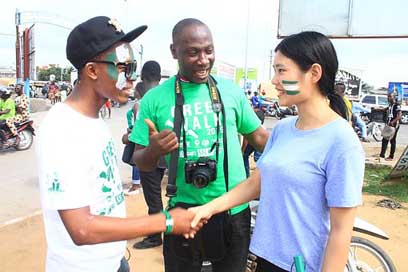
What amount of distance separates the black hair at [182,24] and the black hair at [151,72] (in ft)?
7.88

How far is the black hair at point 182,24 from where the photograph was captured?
2.26 metres

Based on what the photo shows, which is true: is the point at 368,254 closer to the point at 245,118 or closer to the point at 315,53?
the point at 245,118

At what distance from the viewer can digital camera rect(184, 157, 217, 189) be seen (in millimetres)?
2082

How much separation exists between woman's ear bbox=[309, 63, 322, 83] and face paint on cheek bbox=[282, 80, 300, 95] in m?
0.07

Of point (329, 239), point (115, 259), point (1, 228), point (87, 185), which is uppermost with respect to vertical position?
point (87, 185)

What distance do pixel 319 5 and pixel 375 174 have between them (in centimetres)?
368

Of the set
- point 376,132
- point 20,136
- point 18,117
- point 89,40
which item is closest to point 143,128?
point 89,40

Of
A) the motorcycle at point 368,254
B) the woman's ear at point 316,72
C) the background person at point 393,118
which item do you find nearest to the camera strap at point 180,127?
the woman's ear at point 316,72

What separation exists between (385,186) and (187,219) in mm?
6336

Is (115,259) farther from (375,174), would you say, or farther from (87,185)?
(375,174)

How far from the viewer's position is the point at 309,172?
5.21ft

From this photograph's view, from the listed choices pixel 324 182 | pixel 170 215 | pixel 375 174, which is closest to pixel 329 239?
pixel 324 182

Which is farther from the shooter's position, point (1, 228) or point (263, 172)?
point (1, 228)

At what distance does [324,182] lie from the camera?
1575 millimetres
